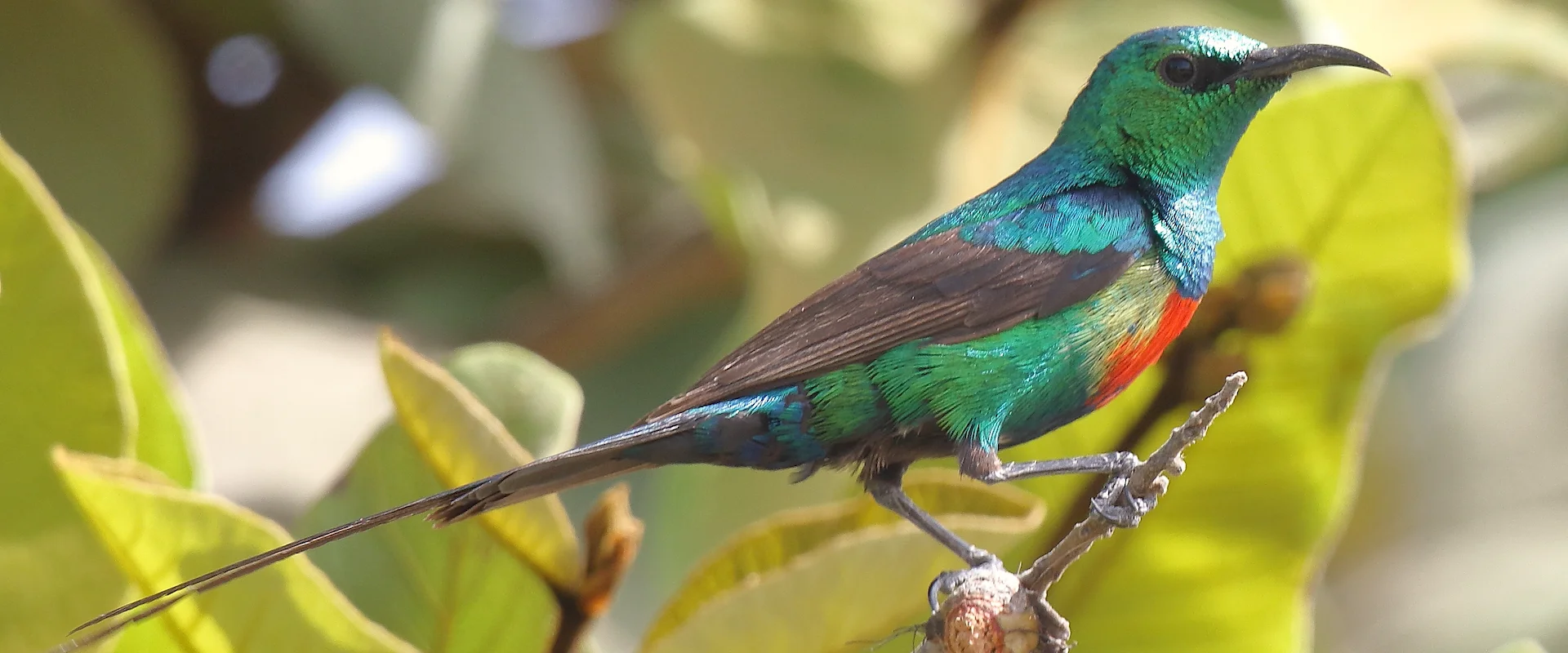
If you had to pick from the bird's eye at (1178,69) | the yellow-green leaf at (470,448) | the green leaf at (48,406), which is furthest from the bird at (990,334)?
the green leaf at (48,406)

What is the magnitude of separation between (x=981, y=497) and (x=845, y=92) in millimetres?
1455

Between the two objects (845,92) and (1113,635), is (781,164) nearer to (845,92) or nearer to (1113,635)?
(845,92)

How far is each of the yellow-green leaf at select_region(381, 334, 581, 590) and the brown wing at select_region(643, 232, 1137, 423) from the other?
0.54ft

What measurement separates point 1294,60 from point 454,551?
939mm

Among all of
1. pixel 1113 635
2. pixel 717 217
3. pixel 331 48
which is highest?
pixel 331 48

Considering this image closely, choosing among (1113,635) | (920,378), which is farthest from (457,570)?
(1113,635)

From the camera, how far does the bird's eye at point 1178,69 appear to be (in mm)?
1348

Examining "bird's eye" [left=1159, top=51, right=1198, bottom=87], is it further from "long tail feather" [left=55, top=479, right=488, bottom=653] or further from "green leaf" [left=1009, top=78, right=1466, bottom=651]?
"long tail feather" [left=55, top=479, right=488, bottom=653]

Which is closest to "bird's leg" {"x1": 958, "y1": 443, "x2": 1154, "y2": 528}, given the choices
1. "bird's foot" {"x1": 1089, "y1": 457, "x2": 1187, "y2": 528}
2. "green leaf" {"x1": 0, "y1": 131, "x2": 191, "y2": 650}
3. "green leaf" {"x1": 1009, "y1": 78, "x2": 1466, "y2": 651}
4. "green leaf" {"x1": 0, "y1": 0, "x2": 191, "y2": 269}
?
"bird's foot" {"x1": 1089, "y1": 457, "x2": 1187, "y2": 528}

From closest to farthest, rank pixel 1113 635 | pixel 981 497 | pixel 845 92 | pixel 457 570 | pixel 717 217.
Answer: pixel 981 497
pixel 457 570
pixel 1113 635
pixel 717 217
pixel 845 92

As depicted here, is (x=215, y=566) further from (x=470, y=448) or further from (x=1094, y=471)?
(x=1094, y=471)

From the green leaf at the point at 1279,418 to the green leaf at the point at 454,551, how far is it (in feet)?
1.77

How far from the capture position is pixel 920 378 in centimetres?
127

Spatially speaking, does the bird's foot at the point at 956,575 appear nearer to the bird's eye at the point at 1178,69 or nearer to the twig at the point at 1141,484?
the twig at the point at 1141,484
